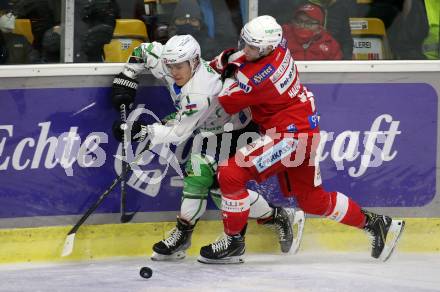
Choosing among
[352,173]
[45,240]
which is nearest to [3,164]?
[45,240]

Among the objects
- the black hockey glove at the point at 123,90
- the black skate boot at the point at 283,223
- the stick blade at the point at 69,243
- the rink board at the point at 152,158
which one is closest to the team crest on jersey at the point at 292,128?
the rink board at the point at 152,158

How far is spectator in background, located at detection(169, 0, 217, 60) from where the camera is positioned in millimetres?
6840

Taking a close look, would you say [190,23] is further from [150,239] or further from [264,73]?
[150,239]

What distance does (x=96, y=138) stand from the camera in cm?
680

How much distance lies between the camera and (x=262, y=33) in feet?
20.8

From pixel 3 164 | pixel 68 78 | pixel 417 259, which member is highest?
pixel 68 78

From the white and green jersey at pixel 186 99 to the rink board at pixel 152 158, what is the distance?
0.62 ft

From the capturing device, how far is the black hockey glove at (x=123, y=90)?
6625mm

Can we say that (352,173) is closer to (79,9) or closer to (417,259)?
(417,259)

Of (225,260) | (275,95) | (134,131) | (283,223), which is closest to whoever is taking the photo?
(275,95)

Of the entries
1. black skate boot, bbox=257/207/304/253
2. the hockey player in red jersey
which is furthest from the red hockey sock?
black skate boot, bbox=257/207/304/253

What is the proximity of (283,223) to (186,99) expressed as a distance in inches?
39.2

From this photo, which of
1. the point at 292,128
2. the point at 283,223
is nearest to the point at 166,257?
the point at 283,223

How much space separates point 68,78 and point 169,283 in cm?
132
